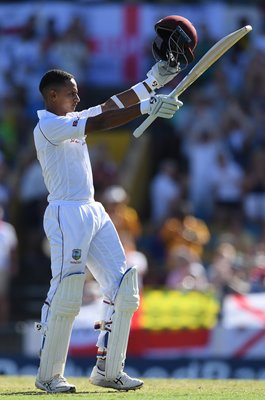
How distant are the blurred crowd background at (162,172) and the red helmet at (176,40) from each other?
4.47 m

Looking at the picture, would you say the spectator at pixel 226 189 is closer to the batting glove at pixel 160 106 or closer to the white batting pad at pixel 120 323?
the white batting pad at pixel 120 323

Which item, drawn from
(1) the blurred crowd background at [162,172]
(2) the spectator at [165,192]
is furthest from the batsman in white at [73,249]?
(2) the spectator at [165,192]

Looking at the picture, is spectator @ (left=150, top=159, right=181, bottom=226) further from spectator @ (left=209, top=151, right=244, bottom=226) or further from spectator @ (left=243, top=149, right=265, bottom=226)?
spectator @ (left=243, top=149, right=265, bottom=226)

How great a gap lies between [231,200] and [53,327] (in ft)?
23.0

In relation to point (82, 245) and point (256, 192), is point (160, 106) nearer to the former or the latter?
point (82, 245)

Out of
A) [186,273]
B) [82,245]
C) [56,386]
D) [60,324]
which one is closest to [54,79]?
[82,245]

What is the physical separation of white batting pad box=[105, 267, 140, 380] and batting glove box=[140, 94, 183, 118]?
99cm

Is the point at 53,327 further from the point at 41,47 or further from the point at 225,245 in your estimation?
the point at 41,47

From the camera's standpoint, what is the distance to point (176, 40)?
7.36 m

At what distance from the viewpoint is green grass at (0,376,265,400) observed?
693cm

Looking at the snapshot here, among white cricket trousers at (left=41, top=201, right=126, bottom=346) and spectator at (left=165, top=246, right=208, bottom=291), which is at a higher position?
white cricket trousers at (left=41, top=201, right=126, bottom=346)

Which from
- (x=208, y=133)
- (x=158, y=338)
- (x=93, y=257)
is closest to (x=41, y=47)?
(x=208, y=133)

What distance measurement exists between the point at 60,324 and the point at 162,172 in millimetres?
7646

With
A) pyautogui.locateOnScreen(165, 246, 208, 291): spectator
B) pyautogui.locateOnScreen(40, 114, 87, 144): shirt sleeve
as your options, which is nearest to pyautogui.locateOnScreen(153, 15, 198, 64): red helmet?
pyautogui.locateOnScreen(40, 114, 87, 144): shirt sleeve
